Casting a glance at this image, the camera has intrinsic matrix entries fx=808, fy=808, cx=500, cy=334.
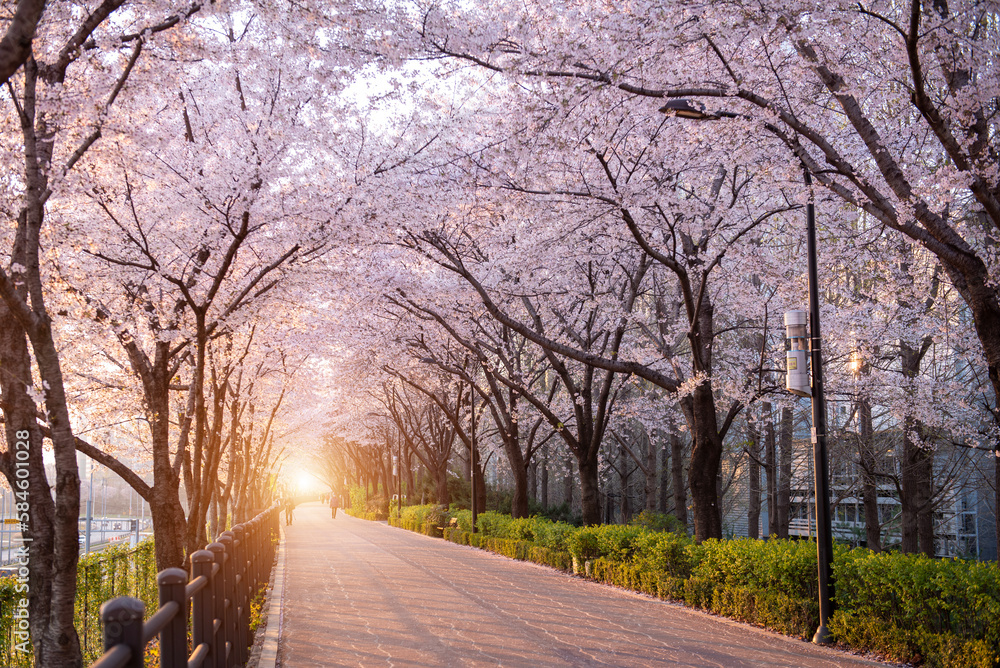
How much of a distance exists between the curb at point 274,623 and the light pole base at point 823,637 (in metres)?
6.14

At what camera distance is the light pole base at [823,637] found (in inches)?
371

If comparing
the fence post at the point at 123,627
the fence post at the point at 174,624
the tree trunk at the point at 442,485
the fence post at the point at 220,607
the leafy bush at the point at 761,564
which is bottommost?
the tree trunk at the point at 442,485

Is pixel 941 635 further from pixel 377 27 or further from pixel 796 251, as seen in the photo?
pixel 796 251

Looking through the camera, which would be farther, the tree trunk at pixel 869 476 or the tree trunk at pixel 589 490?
the tree trunk at pixel 869 476

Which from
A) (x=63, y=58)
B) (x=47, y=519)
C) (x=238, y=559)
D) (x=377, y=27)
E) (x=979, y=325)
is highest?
(x=377, y=27)

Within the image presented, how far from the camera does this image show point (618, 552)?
15.4 m

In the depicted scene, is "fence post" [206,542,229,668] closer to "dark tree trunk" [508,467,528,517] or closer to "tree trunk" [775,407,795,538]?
"dark tree trunk" [508,467,528,517]

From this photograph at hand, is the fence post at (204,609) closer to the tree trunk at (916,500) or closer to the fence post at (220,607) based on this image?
the fence post at (220,607)

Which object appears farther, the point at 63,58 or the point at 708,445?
the point at 708,445

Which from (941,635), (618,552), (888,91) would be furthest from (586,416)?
(941,635)

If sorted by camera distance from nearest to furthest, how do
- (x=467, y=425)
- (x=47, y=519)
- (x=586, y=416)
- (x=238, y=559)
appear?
1. (x=47, y=519)
2. (x=238, y=559)
3. (x=586, y=416)
4. (x=467, y=425)

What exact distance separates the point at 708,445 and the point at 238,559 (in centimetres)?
838

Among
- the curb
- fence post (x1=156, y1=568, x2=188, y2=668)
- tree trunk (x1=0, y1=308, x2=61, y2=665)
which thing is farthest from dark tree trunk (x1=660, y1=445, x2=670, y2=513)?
fence post (x1=156, y1=568, x2=188, y2=668)

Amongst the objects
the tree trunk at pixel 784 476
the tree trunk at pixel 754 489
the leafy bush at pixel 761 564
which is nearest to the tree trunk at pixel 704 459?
the leafy bush at pixel 761 564
